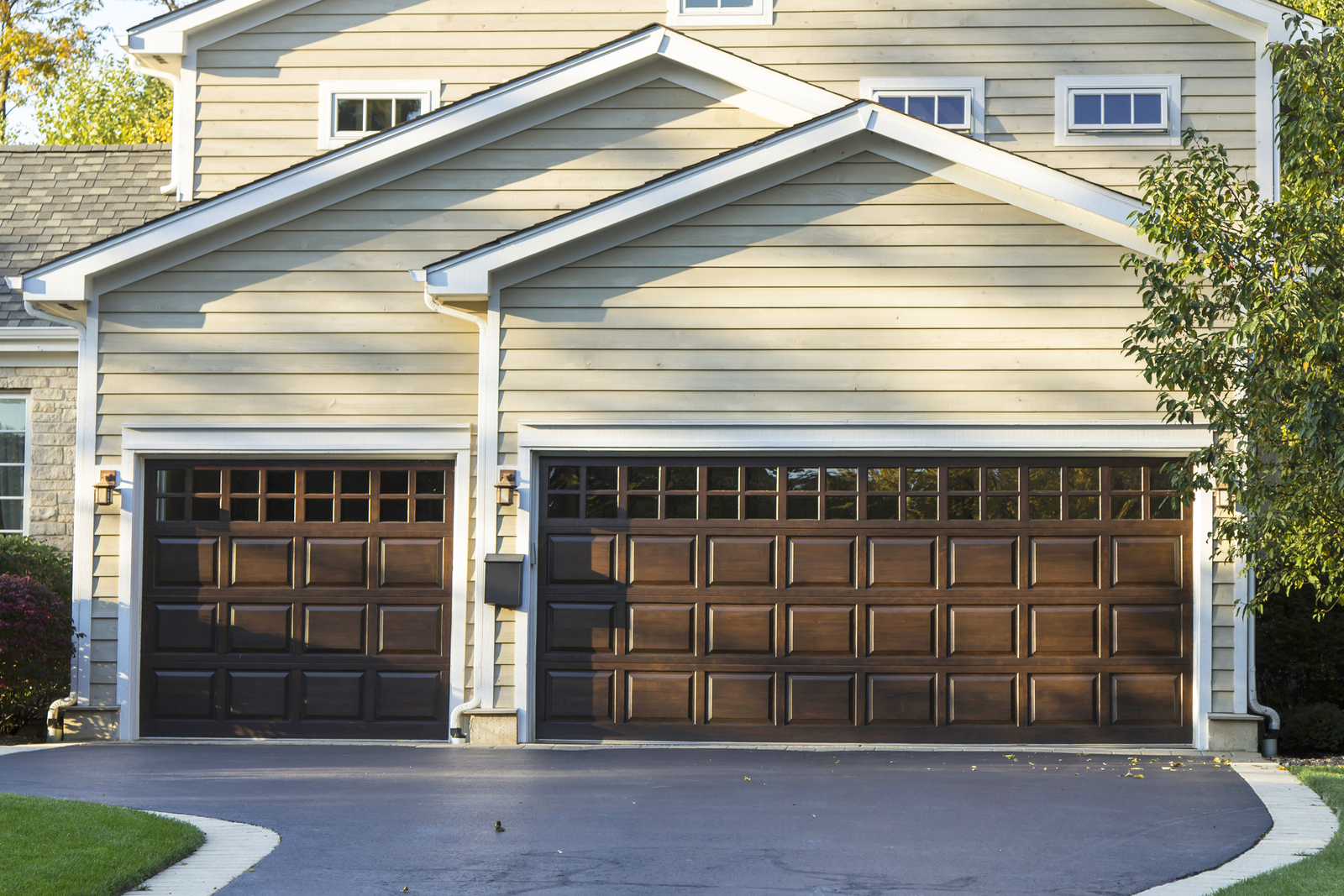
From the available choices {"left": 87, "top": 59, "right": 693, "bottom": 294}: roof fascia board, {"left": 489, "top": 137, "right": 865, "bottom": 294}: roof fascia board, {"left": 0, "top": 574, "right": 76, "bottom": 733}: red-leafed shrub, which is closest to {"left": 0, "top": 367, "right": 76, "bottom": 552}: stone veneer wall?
{"left": 0, "top": 574, "right": 76, "bottom": 733}: red-leafed shrub

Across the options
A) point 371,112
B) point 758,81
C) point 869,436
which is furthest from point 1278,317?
point 371,112

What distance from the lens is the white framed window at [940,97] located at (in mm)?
12195

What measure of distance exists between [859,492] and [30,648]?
6.81 meters

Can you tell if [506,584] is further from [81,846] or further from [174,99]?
[174,99]

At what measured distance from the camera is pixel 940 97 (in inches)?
483

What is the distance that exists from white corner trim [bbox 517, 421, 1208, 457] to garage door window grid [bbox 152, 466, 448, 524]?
1.12 meters

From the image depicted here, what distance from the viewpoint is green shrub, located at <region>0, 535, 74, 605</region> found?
35.9 ft

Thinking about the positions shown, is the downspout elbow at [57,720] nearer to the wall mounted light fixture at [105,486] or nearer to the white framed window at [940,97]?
the wall mounted light fixture at [105,486]

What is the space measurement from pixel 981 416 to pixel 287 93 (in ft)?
24.8

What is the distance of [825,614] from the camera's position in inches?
391

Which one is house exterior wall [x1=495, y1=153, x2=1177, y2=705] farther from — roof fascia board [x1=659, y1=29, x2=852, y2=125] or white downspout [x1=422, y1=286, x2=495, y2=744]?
roof fascia board [x1=659, y1=29, x2=852, y2=125]

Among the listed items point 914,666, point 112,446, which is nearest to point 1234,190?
point 914,666

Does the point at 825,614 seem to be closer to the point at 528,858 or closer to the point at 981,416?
the point at 981,416

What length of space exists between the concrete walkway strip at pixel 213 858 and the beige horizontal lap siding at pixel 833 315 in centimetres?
404
